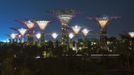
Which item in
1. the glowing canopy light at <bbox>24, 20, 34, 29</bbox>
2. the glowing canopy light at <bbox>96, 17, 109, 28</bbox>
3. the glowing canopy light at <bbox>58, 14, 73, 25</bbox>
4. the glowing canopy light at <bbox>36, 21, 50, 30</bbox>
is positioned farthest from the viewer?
the glowing canopy light at <bbox>24, 20, 34, 29</bbox>

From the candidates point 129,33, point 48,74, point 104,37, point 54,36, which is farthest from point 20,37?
point 48,74

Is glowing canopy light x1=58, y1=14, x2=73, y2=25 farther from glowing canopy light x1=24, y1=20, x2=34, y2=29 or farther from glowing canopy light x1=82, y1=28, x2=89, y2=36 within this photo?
glowing canopy light x1=82, y1=28, x2=89, y2=36

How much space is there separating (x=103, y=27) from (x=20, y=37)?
54.7m

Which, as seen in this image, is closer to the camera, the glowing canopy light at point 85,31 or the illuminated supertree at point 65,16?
the illuminated supertree at point 65,16

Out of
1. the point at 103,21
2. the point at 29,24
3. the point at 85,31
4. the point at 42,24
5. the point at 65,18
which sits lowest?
the point at 103,21

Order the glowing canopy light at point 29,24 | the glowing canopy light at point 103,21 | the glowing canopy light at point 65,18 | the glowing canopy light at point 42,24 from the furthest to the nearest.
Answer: the glowing canopy light at point 29,24 → the glowing canopy light at point 42,24 → the glowing canopy light at point 65,18 → the glowing canopy light at point 103,21

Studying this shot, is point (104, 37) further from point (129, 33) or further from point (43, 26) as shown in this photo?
point (129, 33)

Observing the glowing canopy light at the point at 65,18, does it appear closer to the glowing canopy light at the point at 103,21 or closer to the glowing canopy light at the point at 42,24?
the glowing canopy light at the point at 42,24

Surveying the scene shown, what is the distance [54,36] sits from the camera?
15688cm

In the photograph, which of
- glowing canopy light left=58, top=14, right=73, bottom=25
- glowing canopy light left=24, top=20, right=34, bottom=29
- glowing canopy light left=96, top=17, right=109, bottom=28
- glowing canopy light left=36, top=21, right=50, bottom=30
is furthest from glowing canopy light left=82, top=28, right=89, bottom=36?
glowing canopy light left=96, top=17, right=109, bottom=28

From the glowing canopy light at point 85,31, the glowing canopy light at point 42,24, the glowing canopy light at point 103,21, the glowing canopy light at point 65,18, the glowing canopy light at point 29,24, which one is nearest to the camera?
the glowing canopy light at point 103,21

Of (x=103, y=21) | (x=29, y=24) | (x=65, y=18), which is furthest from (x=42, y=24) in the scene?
(x=103, y=21)

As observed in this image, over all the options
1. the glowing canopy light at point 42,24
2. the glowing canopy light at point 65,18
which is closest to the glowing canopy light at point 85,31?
the glowing canopy light at point 65,18

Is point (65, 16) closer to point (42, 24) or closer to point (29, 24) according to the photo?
point (42, 24)
